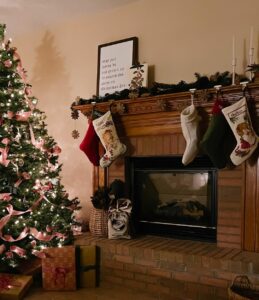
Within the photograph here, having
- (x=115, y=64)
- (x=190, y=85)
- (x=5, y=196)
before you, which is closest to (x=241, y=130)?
(x=190, y=85)

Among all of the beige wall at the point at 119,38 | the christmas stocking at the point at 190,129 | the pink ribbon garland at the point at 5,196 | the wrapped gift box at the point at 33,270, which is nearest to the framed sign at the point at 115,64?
the beige wall at the point at 119,38

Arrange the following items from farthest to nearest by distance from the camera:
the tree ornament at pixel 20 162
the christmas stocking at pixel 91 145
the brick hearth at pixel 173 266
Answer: the christmas stocking at pixel 91 145 < the tree ornament at pixel 20 162 < the brick hearth at pixel 173 266

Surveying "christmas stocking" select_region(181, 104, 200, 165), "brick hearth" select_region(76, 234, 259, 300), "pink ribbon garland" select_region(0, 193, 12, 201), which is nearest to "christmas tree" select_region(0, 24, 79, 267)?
"pink ribbon garland" select_region(0, 193, 12, 201)

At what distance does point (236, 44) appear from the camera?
2654 mm

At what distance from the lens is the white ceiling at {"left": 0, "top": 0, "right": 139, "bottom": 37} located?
3197 mm

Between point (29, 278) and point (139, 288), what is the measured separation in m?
0.78

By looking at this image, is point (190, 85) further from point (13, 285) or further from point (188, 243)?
point (13, 285)

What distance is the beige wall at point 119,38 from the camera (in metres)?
2.71

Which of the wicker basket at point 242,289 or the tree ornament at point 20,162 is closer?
the wicker basket at point 242,289

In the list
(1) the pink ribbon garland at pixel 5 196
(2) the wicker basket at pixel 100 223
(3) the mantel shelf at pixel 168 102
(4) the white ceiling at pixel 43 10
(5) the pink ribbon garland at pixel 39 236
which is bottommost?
(5) the pink ribbon garland at pixel 39 236

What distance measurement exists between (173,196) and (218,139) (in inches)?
29.7

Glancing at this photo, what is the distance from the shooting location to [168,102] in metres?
2.70

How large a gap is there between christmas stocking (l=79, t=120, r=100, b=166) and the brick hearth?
2.20 ft

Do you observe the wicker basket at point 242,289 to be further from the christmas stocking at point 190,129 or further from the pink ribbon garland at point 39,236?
the pink ribbon garland at point 39,236
